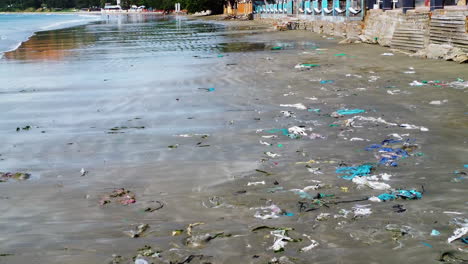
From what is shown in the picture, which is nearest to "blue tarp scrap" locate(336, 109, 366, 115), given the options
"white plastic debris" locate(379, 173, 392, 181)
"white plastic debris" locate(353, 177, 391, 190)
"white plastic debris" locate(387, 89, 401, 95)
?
"white plastic debris" locate(387, 89, 401, 95)

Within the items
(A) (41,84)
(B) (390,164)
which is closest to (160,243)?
(B) (390,164)

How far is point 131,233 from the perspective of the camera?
14.3ft

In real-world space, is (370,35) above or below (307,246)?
above

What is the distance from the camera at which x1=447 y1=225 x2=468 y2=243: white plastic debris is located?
12.9 feet

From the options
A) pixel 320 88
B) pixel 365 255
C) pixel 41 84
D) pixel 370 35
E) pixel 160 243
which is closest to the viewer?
pixel 365 255

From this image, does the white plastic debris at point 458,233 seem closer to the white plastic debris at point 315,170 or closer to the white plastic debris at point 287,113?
the white plastic debris at point 315,170

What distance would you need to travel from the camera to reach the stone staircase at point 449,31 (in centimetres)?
1477

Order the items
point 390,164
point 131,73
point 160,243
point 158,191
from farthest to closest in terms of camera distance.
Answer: point 131,73 < point 390,164 < point 158,191 < point 160,243

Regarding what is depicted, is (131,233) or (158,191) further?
(158,191)

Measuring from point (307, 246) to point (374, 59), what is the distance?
518 inches

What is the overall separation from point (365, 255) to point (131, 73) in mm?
12589

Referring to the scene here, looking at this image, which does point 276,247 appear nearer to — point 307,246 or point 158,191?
point 307,246

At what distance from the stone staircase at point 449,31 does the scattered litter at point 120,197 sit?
1206cm

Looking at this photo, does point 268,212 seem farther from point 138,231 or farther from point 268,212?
point 138,231
